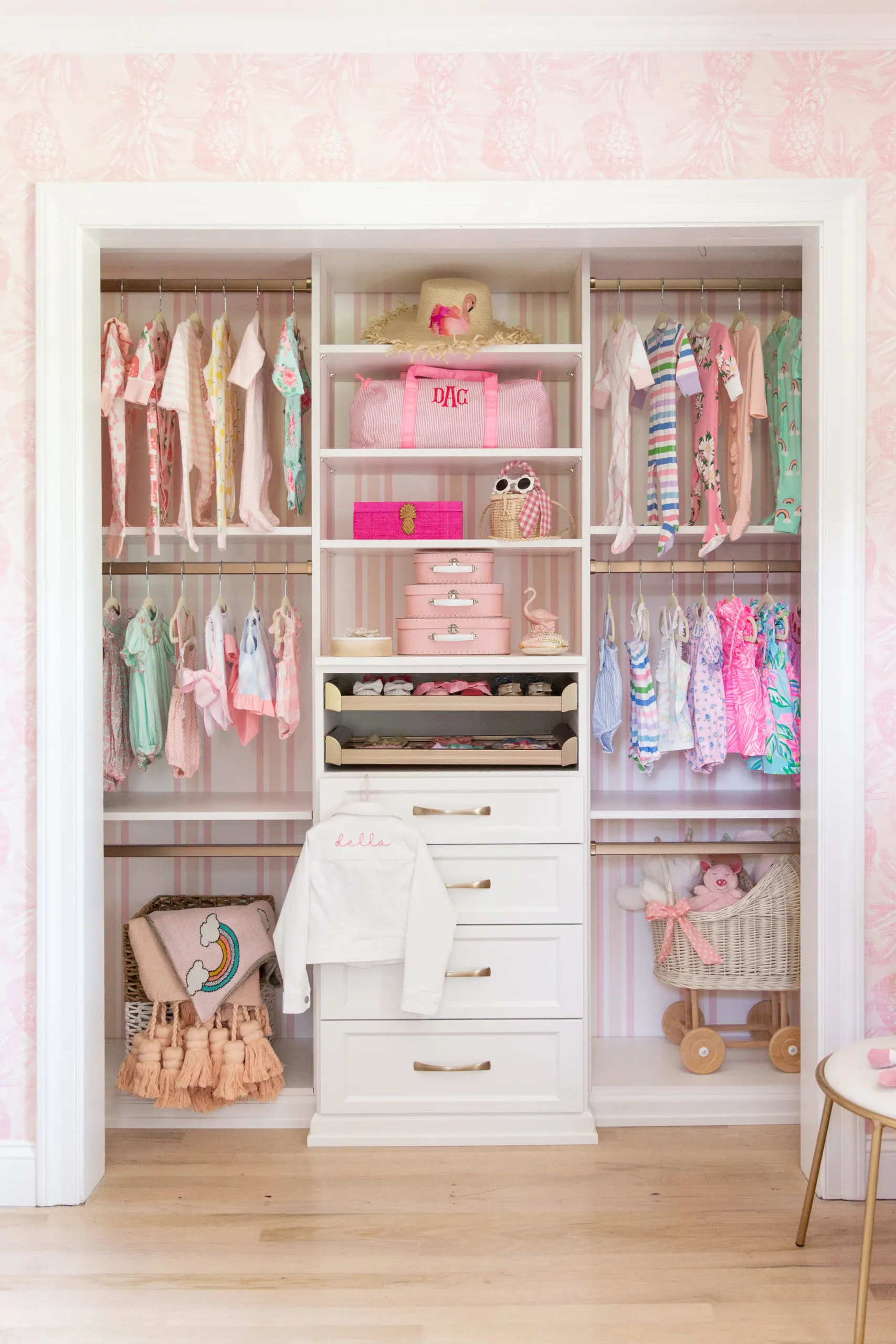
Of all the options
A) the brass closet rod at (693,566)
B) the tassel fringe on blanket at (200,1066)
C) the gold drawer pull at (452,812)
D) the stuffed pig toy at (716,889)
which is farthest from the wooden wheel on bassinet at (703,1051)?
the brass closet rod at (693,566)

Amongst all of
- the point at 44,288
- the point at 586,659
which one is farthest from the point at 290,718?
the point at 44,288

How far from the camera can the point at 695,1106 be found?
9.14ft

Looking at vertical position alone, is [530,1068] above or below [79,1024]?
below

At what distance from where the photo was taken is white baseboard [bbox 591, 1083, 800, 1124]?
9.09ft

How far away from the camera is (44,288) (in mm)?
2367

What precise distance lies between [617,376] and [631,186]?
0.55 metres

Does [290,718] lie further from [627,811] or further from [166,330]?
[166,330]

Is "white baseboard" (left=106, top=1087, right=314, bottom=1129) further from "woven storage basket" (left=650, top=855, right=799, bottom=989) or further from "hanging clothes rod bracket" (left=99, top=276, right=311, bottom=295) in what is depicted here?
"hanging clothes rod bracket" (left=99, top=276, right=311, bottom=295)

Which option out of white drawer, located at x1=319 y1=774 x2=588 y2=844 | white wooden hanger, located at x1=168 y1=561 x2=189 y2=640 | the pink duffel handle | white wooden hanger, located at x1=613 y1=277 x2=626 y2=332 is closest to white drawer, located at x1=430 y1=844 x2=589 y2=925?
white drawer, located at x1=319 y1=774 x2=588 y2=844

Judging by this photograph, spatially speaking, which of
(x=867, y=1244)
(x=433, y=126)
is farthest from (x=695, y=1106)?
(x=433, y=126)

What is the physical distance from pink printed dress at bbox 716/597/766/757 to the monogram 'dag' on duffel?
2.47 ft

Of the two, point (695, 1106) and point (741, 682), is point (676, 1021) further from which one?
point (741, 682)

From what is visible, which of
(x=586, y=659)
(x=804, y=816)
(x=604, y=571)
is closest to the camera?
(x=804, y=816)

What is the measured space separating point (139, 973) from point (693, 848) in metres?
1.62
